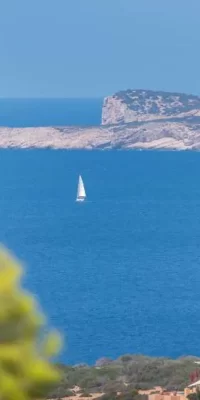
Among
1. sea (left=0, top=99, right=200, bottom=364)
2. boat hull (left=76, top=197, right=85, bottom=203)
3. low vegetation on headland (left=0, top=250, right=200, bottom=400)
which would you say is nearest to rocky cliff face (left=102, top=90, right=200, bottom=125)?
sea (left=0, top=99, right=200, bottom=364)

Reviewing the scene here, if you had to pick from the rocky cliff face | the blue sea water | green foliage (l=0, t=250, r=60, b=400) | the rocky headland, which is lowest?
green foliage (l=0, t=250, r=60, b=400)

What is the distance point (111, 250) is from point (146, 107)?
284 feet

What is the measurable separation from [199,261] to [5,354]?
4226 centimetres

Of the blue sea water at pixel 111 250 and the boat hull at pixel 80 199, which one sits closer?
the blue sea water at pixel 111 250

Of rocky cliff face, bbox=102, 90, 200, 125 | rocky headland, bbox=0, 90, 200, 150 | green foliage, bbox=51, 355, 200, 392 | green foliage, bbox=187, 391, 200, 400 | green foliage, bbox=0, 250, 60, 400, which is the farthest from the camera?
rocky cliff face, bbox=102, 90, 200, 125

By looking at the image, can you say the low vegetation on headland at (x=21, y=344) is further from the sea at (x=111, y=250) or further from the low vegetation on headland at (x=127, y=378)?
the low vegetation on headland at (x=127, y=378)

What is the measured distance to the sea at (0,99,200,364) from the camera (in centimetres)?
3098

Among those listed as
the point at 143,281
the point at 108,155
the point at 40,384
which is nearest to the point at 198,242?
the point at 143,281

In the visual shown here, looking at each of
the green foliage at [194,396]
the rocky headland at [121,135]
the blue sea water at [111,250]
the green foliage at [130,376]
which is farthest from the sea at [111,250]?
the rocky headland at [121,135]

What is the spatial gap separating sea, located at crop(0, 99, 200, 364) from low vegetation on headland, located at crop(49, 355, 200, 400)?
1655 millimetres

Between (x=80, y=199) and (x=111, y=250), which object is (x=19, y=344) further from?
(x=80, y=199)

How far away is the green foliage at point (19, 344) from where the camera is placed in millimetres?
4078

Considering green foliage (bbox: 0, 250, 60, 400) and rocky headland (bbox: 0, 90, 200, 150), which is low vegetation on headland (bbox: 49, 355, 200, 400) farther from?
rocky headland (bbox: 0, 90, 200, 150)

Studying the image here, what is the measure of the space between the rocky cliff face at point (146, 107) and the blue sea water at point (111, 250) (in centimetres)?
3084
